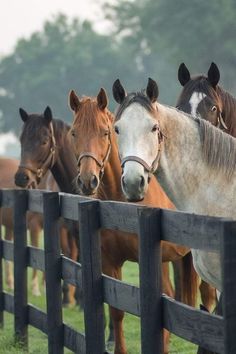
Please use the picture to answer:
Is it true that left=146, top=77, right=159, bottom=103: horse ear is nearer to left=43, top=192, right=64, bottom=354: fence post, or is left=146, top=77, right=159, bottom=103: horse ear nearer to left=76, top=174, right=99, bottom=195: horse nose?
left=76, top=174, right=99, bottom=195: horse nose

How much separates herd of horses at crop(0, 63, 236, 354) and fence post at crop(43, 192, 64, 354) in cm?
31

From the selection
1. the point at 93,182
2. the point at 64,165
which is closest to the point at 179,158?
the point at 93,182

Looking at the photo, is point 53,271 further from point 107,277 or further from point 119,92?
point 119,92

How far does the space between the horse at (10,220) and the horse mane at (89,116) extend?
16.9 feet

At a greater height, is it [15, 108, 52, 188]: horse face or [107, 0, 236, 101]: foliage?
[107, 0, 236, 101]: foliage

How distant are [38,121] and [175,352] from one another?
3.11 m

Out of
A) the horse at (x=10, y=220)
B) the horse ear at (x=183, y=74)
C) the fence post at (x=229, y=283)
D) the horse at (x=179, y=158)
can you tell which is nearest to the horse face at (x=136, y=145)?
the horse at (x=179, y=158)

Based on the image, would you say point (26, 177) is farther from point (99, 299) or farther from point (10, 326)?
point (99, 299)

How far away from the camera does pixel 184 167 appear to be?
17.5ft

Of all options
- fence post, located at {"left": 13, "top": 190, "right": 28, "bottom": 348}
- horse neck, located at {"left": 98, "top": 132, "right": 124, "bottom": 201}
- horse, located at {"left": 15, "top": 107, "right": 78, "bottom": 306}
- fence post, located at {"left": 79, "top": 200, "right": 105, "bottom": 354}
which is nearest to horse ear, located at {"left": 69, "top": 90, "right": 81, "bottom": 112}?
horse neck, located at {"left": 98, "top": 132, "right": 124, "bottom": 201}

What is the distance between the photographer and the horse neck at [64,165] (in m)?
9.41

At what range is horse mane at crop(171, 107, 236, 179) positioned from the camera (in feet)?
17.0

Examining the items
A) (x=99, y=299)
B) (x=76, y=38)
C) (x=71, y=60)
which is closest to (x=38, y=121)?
(x=99, y=299)

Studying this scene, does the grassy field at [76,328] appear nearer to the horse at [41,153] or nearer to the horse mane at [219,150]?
the horse at [41,153]
